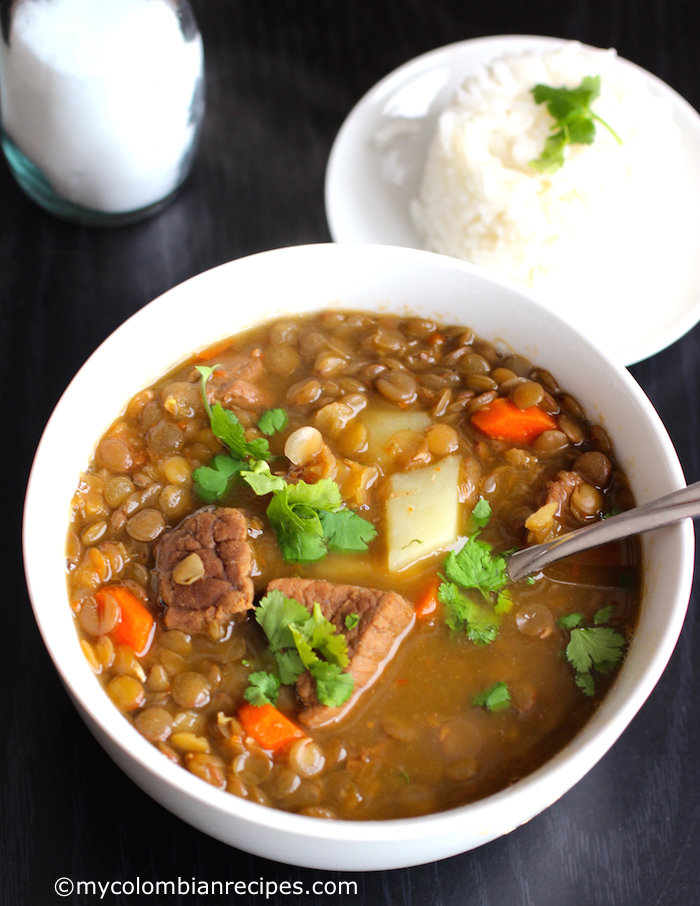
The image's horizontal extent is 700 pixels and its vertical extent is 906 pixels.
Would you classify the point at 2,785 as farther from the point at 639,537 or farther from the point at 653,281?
the point at 653,281

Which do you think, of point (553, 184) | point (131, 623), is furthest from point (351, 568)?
point (553, 184)

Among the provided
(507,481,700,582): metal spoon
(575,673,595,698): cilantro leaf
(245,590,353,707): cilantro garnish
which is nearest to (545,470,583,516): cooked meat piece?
(507,481,700,582): metal spoon

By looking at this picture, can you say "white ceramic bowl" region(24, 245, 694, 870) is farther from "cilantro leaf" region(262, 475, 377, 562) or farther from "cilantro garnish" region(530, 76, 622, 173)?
"cilantro garnish" region(530, 76, 622, 173)

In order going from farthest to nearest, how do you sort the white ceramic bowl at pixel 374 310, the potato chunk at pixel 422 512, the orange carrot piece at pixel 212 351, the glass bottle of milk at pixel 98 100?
1. the glass bottle of milk at pixel 98 100
2. the orange carrot piece at pixel 212 351
3. the potato chunk at pixel 422 512
4. the white ceramic bowl at pixel 374 310

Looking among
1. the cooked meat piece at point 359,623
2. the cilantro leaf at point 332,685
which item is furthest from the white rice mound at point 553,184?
the cilantro leaf at point 332,685

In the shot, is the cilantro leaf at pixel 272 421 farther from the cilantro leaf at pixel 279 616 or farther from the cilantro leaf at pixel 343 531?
the cilantro leaf at pixel 279 616

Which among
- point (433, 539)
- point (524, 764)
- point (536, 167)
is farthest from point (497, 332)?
point (524, 764)
